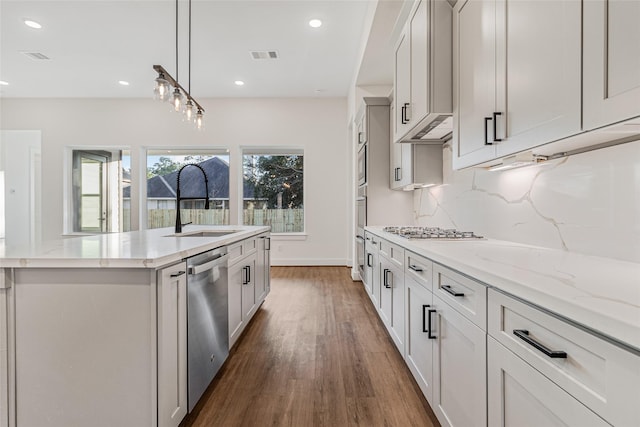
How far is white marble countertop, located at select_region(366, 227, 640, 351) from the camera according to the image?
1.87ft

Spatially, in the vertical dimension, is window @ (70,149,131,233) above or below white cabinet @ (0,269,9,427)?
above

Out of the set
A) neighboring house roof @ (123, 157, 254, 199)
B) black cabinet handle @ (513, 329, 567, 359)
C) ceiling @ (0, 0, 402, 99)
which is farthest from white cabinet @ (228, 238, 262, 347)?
neighboring house roof @ (123, 157, 254, 199)

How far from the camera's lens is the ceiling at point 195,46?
3389 mm

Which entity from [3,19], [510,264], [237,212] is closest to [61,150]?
[3,19]

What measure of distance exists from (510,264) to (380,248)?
5.60 ft

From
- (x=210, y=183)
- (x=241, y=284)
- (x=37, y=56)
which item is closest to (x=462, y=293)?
(x=241, y=284)

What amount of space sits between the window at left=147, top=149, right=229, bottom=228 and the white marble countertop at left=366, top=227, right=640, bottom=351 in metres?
5.35

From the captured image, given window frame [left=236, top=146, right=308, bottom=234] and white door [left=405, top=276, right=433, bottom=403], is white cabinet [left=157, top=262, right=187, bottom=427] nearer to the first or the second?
white door [left=405, top=276, right=433, bottom=403]

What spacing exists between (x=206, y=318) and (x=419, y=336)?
119 cm

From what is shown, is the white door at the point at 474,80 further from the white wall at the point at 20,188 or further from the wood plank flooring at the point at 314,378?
the white wall at the point at 20,188

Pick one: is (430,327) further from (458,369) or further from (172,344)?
(172,344)

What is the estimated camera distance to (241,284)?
2490 mm

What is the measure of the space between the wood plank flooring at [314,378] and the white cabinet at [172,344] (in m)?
0.26

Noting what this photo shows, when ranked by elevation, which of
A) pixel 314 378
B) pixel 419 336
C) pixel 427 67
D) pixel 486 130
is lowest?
pixel 314 378
